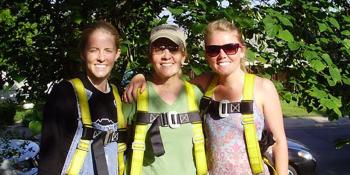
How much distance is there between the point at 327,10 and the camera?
4145mm

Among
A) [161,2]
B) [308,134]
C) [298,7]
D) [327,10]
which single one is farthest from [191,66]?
[308,134]

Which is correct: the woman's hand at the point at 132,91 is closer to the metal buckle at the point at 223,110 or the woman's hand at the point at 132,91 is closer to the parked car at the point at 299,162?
the metal buckle at the point at 223,110

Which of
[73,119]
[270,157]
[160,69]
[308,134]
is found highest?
[160,69]

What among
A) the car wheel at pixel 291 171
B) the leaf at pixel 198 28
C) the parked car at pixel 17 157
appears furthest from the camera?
the car wheel at pixel 291 171

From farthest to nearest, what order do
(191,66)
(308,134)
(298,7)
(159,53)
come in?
(308,134) < (298,7) < (191,66) < (159,53)

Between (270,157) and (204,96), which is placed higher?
(204,96)

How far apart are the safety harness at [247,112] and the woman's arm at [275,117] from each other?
0.08 meters

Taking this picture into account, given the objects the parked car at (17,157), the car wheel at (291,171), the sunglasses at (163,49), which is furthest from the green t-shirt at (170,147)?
the car wheel at (291,171)

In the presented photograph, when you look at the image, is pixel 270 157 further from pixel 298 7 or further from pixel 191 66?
pixel 298 7

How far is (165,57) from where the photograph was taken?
2.56 meters

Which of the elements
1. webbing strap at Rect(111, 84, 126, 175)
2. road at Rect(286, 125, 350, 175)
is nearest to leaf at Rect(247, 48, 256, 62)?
webbing strap at Rect(111, 84, 126, 175)

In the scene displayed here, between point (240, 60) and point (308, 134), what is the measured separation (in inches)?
543

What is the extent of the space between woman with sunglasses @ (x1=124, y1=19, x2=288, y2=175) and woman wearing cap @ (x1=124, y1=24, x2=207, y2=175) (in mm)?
87

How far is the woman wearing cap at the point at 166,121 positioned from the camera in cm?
252
